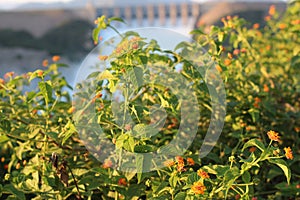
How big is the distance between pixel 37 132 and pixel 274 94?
0.84m

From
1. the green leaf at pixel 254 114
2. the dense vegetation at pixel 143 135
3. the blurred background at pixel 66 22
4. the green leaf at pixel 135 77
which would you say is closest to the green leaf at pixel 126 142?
the dense vegetation at pixel 143 135

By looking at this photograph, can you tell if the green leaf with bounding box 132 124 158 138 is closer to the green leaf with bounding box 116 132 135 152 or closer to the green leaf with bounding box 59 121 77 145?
the green leaf with bounding box 116 132 135 152

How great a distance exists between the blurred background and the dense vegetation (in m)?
4.86

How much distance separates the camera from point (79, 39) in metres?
7.89

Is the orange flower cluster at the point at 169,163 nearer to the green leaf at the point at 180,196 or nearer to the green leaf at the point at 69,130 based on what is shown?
the green leaf at the point at 180,196

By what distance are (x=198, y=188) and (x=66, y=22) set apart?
322 inches

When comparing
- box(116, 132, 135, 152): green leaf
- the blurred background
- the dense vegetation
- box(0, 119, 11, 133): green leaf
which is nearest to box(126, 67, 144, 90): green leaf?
the dense vegetation

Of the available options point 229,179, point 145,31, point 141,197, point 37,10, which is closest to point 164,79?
point 145,31

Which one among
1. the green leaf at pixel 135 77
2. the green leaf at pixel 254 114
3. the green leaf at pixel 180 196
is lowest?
the green leaf at pixel 180 196

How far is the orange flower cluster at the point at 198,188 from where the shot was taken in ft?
2.83

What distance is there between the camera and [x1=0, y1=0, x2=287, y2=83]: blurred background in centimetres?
687

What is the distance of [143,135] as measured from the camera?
97 centimetres

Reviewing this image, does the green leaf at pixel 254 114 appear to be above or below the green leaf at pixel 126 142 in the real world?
above

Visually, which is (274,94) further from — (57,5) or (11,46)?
(57,5)
